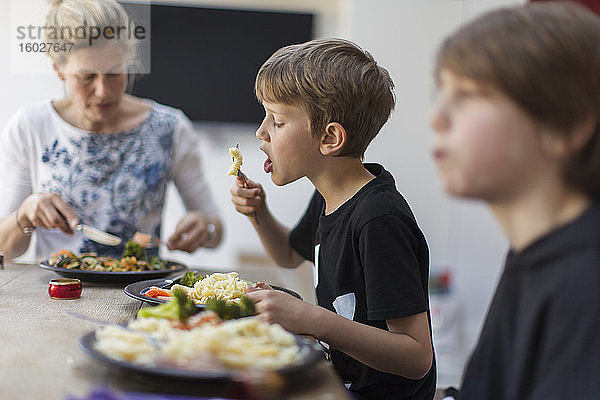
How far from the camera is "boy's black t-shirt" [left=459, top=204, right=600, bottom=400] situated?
801mm

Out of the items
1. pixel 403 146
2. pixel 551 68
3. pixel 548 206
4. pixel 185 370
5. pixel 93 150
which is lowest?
pixel 403 146

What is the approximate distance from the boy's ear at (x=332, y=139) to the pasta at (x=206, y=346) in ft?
2.19

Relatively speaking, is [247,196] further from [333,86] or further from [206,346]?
[206,346]

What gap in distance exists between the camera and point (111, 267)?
1.65 m

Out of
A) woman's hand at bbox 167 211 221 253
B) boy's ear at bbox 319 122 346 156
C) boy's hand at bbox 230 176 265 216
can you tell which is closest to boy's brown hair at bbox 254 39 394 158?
boy's ear at bbox 319 122 346 156

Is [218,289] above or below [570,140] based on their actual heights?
below

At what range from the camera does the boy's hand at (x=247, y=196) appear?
173 cm

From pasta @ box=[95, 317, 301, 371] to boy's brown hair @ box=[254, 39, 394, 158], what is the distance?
2.27 feet

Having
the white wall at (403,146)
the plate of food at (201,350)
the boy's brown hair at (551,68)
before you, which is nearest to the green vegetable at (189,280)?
the plate of food at (201,350)

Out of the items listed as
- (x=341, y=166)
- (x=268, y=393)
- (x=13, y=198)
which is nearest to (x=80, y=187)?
(x=13, y=198)

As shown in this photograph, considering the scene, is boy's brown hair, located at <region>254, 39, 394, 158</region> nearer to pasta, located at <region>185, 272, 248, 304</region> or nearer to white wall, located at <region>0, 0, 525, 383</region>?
pasta, located at <region>185, 272, 248, 304</region>

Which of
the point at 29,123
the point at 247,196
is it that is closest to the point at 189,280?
the point at 247,196

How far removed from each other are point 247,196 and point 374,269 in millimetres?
573

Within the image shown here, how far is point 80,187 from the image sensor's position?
2168 mm
